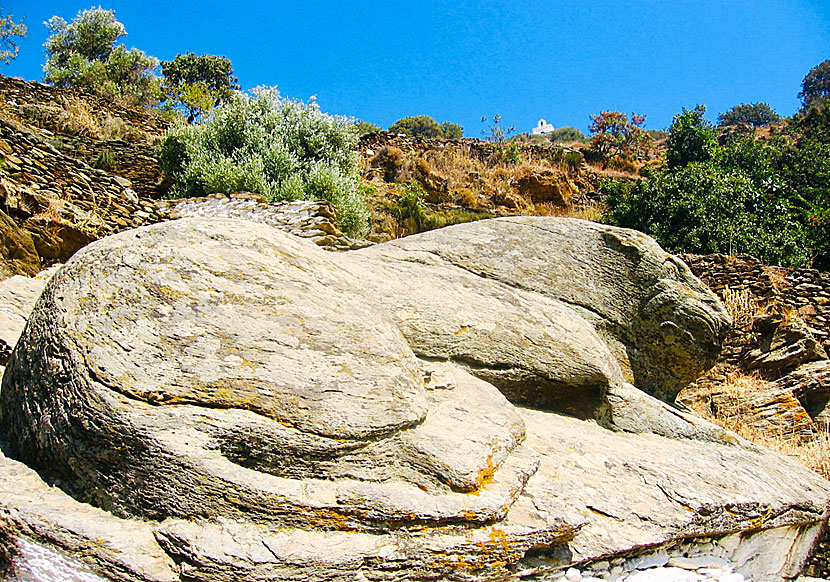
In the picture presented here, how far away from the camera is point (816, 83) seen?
175ft

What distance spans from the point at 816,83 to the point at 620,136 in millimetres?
36979

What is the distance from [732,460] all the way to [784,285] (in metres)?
7.65

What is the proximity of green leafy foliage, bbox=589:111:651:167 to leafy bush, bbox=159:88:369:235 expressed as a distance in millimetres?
18668

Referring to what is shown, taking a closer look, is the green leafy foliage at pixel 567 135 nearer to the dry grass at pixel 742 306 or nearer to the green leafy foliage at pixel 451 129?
the green leafy foliage at pixel 451 129

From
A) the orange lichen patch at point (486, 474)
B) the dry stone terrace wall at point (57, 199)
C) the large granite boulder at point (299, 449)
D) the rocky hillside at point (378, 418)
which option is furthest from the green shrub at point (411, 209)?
the orange lichen patch at point (486, 474)

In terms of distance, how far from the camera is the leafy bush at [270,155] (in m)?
11.1

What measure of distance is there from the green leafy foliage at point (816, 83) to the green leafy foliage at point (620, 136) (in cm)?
3305

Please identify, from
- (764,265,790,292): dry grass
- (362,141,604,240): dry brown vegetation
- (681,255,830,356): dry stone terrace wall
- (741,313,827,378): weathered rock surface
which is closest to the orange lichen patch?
(741,313,827,378): weathered rock surface

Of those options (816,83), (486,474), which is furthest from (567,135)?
(486,474)

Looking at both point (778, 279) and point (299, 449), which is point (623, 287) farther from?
point (778, 279)

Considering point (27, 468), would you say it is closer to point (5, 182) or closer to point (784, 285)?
point (5, 182)

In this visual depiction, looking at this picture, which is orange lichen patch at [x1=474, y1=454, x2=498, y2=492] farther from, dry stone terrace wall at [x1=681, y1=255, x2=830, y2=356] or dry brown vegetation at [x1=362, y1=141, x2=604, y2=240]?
dry brown vegetation at [x1=362, y1=141, x2=604, y2=240]

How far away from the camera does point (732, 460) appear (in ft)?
16.1

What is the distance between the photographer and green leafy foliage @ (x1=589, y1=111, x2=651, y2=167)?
28750 mm
